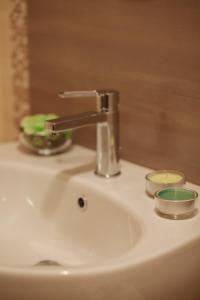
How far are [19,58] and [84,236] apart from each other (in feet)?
1.67

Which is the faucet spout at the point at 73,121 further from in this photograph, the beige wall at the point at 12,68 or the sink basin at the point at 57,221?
Result: the beige wall at the point at 12,68

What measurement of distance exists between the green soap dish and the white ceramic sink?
2 centimetres

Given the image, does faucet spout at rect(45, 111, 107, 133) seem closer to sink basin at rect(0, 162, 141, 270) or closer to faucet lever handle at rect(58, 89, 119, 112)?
faucet lever handle at rect(58, 89, 119, 112)

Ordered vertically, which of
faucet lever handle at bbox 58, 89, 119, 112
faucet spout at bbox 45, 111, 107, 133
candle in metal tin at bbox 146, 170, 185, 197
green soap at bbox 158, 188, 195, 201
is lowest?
green soap at bbox 158, 188, 195, 201

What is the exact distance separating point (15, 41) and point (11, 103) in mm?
152

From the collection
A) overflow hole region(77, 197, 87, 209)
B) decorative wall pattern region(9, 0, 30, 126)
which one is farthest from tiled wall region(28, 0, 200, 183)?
overflow hole region(77, 197, 87, 209)

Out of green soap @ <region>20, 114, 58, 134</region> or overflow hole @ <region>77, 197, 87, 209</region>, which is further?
green soap @ <region>20, 114, 58, 134</region>

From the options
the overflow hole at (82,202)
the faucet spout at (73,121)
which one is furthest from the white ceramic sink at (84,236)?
the faucet spout at (73,121)

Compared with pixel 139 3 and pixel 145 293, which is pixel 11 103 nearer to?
pixel 139 3

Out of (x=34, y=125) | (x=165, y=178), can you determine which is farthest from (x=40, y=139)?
(x=165, y=178)

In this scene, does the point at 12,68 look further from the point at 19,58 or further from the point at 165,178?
the point at 165,178

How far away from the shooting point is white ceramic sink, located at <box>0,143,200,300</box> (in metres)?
0.66

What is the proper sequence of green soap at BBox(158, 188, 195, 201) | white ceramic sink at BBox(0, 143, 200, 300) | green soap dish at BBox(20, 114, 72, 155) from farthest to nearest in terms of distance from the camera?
green soap dish at BBox(20, 114, 72, 155) → green soap at BBox(158, 188, 195, 201) → white ceramic sink at BBox(0, 143, 200, 300)

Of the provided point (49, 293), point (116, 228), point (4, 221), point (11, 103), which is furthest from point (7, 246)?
point (11, 103)
